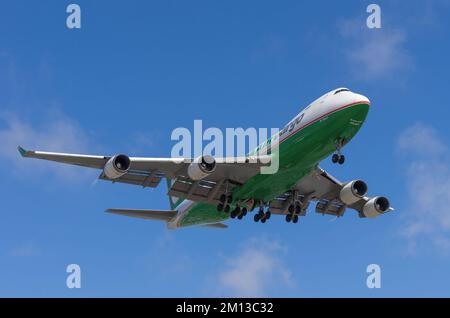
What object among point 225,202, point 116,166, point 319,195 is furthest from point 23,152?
point 319,195

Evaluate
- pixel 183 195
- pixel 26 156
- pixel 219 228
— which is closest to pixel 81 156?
pixel 26 156

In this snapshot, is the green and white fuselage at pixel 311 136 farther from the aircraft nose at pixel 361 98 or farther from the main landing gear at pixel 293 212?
the main landing gear at pixel 293 212

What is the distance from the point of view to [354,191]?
44406 mm

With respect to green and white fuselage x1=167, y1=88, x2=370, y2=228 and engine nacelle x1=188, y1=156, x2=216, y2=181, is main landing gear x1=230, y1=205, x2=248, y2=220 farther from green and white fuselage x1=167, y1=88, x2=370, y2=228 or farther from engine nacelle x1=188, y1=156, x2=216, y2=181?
engine nacelle x1=188, y1=156, x2=216, y2=181

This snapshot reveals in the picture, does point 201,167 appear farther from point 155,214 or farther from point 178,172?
point 155,214

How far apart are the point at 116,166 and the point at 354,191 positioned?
55.3 ft

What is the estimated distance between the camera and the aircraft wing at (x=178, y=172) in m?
38.2

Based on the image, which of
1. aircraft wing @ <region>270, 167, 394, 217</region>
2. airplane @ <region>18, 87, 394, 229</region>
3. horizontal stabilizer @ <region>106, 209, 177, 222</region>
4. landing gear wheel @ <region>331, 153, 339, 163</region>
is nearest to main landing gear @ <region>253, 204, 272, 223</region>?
airplane @ <region>18, 87, 394, 229</region>

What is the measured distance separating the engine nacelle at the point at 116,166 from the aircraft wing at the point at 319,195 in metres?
13.0

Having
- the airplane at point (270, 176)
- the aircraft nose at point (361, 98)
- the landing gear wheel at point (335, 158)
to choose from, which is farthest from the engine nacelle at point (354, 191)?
the aircraft nose at point (361, 98)

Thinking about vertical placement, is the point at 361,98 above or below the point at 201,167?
above

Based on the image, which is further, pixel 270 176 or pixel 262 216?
pixel 262 216

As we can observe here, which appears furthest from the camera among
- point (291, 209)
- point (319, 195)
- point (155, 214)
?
point (155, 214)

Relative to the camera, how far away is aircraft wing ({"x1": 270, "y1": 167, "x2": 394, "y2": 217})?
45.1 m
